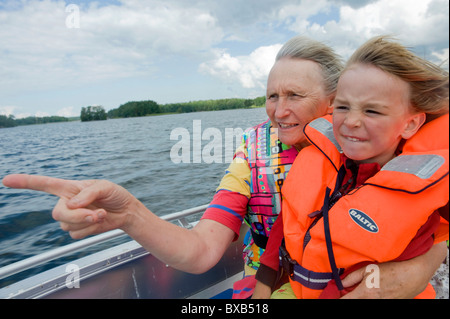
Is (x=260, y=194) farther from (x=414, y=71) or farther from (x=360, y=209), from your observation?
(x=414, y=71)

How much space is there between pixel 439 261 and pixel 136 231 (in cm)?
125

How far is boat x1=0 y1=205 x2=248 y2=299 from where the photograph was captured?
1.82 meters

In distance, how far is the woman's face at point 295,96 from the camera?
1.62 meters

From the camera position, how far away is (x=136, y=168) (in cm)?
1033

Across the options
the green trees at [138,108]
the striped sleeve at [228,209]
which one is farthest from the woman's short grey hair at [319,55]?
the green trees at [138,108]

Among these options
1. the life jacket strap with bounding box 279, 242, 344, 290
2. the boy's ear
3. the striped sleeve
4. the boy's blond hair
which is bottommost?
the life jacket strap with bounding box 279, 242, 344, 290

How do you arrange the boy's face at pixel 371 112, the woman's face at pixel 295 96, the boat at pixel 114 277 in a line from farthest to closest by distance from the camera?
the boat at pixel 114 277, the woman's face at pixel 295 96, the boy's face at pixel 371 112

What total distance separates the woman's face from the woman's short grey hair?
0.09ft

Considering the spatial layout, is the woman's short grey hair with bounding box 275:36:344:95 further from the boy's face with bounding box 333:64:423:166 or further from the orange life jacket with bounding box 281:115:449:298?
the boy's face with bounding box 333:64:423:166

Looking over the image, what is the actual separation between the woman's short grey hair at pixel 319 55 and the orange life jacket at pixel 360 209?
14.8 inches

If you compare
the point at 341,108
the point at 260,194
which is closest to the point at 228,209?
the point at 260,194

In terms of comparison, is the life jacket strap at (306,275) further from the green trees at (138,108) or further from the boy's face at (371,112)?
the green trees at (138,108)

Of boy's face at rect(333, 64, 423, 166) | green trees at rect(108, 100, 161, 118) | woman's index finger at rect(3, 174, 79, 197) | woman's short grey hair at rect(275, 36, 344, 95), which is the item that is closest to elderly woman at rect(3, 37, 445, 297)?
woman's short grey hair at rect(275, 36, 344, 95)

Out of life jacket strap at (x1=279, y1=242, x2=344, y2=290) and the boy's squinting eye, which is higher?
the boy's squinting eye
